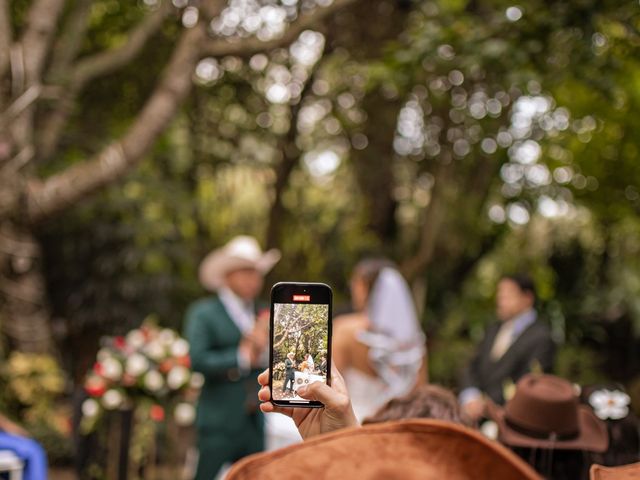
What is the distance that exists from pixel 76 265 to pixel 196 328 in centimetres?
494

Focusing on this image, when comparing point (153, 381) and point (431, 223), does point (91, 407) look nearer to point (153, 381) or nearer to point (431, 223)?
point (153, 381)

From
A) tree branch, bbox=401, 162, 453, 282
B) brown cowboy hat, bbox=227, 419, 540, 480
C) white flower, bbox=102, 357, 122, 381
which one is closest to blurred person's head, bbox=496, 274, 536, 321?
white flower, bbox=102, 357, 122, 381

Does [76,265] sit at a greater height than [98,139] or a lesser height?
lesser

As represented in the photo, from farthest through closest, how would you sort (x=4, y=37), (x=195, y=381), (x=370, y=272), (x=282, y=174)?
(x=282, y=174) → (x=4, y=37) → (x=195, y=381) → (x=370, y=272)

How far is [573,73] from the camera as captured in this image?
17.0 feet

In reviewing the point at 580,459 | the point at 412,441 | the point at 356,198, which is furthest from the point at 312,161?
the point at 412,441

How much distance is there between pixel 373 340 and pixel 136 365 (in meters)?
1.47

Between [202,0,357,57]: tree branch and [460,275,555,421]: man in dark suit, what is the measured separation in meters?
2.58

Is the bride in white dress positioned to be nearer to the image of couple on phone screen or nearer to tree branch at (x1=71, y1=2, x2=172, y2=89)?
the image of couple on phone screen

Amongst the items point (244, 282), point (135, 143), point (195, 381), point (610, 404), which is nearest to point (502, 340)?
point (610, 404)

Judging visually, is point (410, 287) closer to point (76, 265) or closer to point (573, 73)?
point (76, 265)

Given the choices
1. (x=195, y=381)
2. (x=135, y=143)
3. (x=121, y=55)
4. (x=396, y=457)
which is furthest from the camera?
(x=121, y=55)

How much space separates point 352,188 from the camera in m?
11.5

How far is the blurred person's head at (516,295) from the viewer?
489 centimetres
